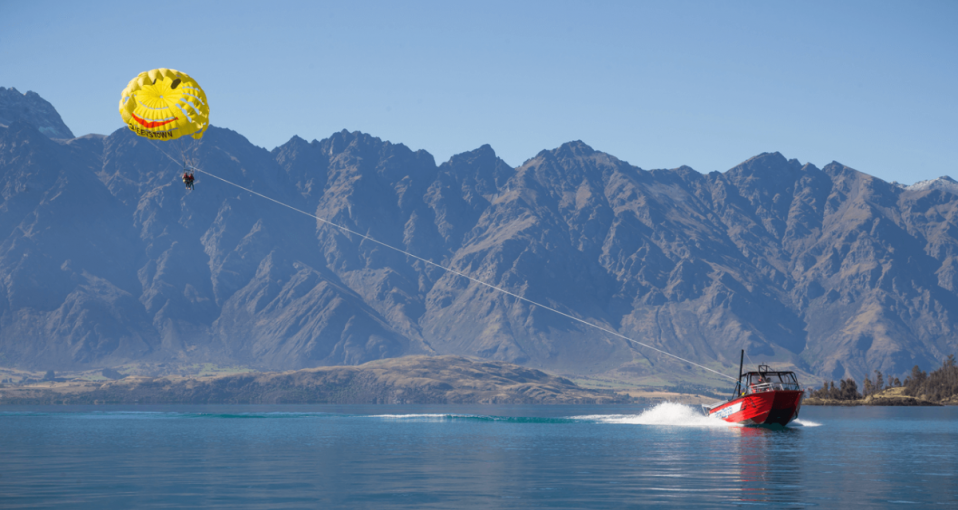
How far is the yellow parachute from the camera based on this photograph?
3339 inches

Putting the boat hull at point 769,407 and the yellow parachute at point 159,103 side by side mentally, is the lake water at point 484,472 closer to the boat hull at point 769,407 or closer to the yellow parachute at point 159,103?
the boat hull at point 769,407

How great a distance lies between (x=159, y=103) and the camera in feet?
281

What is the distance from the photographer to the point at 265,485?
198 feet

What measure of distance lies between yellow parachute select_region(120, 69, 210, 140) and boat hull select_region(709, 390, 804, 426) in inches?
3210

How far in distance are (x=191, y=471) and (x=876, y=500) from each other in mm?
48535

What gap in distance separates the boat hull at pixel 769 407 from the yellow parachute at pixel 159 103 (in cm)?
8152

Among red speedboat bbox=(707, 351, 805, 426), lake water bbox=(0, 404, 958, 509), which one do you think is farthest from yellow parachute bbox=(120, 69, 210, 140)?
red speedboat bbox=(707, 351, 805, 426)

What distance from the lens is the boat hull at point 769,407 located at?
124m

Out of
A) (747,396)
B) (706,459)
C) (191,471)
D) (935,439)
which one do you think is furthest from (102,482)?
(935,439)

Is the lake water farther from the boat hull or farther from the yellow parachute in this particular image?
the yellow parachute

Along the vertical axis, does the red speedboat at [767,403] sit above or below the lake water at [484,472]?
above

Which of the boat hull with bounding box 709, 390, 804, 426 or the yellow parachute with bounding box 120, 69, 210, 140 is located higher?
the yellow parachute with bounding box 120, 69, 210, 140

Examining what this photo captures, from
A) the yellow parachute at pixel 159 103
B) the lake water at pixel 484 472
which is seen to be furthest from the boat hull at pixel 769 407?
the yellow parachute at pixel 159 103

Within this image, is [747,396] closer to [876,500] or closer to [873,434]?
[873,434]
